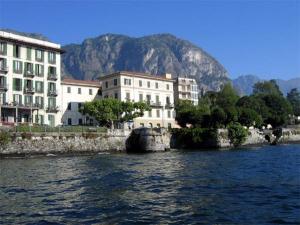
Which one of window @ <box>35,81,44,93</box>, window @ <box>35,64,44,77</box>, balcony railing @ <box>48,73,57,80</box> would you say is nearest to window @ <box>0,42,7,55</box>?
window @ <box>35,64,44,77</box>

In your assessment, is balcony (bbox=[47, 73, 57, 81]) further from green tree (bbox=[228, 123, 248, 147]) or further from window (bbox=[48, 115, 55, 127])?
green tree (bbox=[228, 123, 248, 147])

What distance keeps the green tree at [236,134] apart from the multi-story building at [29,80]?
119 feet

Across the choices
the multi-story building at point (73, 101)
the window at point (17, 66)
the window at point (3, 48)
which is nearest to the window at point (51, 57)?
the window at point (17, 66)

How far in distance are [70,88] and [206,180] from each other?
7681 cm

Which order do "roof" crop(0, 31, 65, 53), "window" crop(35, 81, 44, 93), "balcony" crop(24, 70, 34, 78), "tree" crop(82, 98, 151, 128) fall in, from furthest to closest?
"window" crop(35, 81, 44, 93)
"tree" crop(82, 98, 151, 128)
"balcony" crop(24, 70, 34, 78)
"roof" crop(0, 31, 65, 53)

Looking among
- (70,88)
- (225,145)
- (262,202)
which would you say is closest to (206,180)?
(262,202)

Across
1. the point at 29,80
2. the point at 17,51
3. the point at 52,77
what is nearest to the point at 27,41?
the point at 17,51

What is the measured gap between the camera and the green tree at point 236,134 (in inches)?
3639

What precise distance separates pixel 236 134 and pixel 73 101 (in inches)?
1471

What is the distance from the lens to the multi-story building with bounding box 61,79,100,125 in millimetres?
101375

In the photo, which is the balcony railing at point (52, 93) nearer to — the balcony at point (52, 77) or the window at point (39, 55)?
the balcony at point (52, 77)

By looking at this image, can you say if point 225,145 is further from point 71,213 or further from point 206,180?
point 71,213

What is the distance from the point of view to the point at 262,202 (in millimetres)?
20969

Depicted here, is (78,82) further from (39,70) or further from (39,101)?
(39,101)
